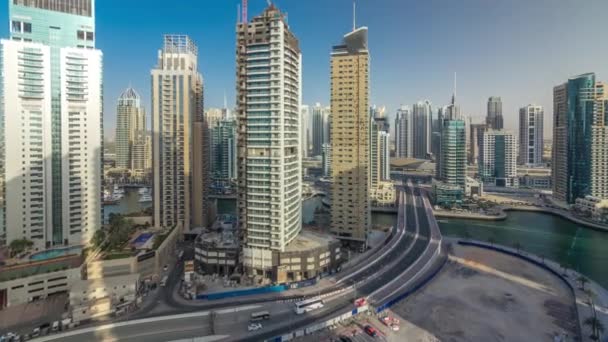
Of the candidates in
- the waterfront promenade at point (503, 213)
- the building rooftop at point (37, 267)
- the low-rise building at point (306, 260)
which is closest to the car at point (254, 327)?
the low-rise building at point (306, 260)

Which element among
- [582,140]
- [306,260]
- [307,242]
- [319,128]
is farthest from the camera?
[319,128]

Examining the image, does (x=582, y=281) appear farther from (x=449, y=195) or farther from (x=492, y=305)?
(x=449, y=195)

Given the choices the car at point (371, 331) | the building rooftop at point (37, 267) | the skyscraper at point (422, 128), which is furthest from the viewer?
the skyscraper at point (422, 128)

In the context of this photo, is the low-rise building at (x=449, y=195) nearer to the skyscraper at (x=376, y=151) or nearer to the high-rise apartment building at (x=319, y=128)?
the skyscraper at (x=376, y=151)

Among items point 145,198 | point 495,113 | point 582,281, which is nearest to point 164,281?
point 582,281

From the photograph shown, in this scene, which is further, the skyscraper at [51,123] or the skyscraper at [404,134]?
the skyscraper at [404,134]
